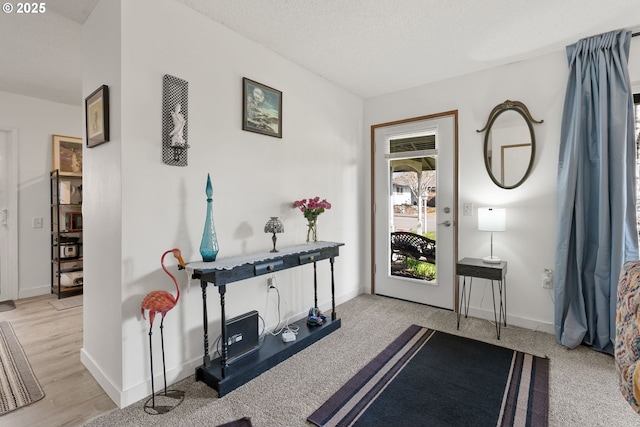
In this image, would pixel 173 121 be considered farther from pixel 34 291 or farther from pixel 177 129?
pixel 34 291

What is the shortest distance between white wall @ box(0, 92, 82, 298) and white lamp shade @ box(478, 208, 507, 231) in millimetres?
5214

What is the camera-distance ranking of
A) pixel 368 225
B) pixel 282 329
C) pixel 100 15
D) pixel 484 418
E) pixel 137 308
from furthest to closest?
pixel 368 225 < pixel 282 329 < pixel 100 15 < pixel 137 308 < pixel 484 418

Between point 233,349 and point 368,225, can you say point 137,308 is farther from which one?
point 368,225

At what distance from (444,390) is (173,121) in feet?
7.93

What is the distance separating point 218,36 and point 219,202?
1.22 metres

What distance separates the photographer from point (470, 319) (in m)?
3.13

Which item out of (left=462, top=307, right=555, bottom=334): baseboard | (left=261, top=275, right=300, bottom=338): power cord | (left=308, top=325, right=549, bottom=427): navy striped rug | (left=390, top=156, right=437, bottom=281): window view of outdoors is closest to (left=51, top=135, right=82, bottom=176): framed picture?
(left=261, top=275, right=300, bottom=338): power cord

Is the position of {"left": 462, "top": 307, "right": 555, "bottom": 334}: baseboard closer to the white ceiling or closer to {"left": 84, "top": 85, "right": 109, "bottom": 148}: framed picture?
the white ceiling

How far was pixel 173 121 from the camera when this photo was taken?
200 cm

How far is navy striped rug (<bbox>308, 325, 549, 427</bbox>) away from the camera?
1690 mm

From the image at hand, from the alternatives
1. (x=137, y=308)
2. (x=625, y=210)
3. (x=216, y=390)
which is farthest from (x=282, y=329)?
(x=625, y=210)

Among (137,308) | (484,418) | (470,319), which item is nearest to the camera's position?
(484,418)

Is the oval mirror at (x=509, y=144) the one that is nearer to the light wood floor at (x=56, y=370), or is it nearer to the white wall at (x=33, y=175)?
the light wood floor at (x=56, y=370)

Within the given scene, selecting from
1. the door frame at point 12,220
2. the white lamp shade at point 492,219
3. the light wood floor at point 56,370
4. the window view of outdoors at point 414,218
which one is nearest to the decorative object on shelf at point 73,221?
the door frame at point 12,220
